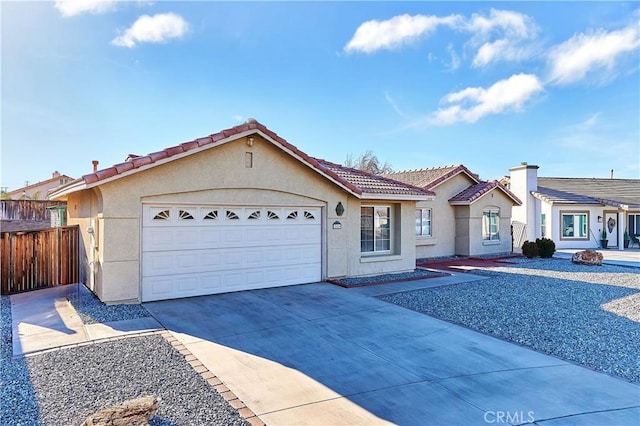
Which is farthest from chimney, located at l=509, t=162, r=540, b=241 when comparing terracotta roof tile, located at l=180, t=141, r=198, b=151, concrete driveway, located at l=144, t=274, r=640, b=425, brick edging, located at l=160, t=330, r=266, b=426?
brick edging, located at l=160, t=330, r=266, b=426

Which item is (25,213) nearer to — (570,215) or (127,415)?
(127,415)

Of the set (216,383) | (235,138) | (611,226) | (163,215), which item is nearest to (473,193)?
(611,226)

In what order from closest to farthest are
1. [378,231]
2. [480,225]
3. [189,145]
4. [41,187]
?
[189,145], [378,231], [480,225], [41,187]

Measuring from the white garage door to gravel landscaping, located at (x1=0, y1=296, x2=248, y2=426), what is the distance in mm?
3295

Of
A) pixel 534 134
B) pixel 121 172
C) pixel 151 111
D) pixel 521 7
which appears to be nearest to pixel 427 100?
pixel 521 7

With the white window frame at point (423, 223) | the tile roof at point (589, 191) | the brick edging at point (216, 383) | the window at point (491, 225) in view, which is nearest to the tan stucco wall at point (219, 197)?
the brick edging at point (216, 383)

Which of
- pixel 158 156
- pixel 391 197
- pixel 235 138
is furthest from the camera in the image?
pixel 391 197

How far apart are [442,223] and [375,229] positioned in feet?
26.1

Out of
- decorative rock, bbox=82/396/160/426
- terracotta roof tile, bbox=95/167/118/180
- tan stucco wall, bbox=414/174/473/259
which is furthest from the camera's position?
tan stucco wall, bbox=414/174/473/259

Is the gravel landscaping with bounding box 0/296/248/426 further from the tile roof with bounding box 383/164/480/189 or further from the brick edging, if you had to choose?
the tile roof with bounding box 383/164/480/189

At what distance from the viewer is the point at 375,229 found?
14.6 metres

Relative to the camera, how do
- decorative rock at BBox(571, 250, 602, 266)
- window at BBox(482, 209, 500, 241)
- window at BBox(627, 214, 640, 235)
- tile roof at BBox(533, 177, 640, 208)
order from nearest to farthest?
decorative rock at BBox(571, 250, 602, 266)
window at BBox(482, 209, 500, 241)
tile roof at BBox(533, 177, 640, 208)
window at BBox(627, 214, 640, 235)

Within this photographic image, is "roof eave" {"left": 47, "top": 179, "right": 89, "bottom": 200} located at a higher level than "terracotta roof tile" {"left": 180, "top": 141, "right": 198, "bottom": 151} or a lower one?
lower

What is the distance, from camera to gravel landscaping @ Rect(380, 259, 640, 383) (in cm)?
668
